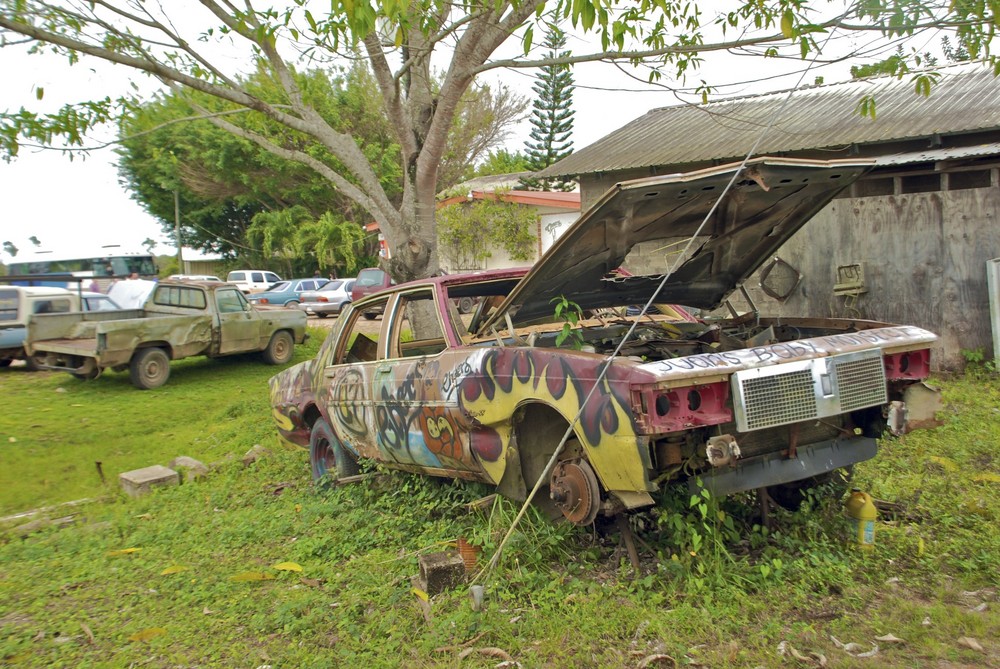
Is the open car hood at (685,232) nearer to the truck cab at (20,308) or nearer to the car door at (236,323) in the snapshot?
the car door at (236,323)

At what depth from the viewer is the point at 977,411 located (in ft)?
23.0

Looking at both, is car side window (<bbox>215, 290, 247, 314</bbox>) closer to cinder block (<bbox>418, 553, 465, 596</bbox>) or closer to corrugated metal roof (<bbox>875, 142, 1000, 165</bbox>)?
corrugated metal roof (<bbox>875, 142, 1000, 165</bbox>)

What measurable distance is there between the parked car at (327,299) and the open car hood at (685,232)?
1987cm

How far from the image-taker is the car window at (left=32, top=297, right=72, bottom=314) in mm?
13844

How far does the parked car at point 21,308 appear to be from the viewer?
44.9 ft

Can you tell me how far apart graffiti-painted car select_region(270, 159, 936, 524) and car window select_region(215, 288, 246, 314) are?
Answer: 29.4ft

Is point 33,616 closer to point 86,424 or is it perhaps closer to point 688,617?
point 688,617

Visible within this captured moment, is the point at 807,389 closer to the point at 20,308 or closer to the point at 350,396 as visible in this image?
the point at 350,396

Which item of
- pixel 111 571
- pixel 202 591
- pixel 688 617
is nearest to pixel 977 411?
pixel 688 617

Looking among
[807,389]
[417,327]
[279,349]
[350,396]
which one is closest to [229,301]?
[279,349]

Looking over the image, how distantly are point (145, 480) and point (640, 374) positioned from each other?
17.4 ft

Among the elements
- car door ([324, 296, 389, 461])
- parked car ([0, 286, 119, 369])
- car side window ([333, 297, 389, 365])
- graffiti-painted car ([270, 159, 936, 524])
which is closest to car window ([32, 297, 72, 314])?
parked car ([0, 286, 119, 369])

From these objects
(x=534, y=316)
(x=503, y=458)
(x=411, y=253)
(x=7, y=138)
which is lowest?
(x=503, y=458)

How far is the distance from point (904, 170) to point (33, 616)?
10.2 meters
